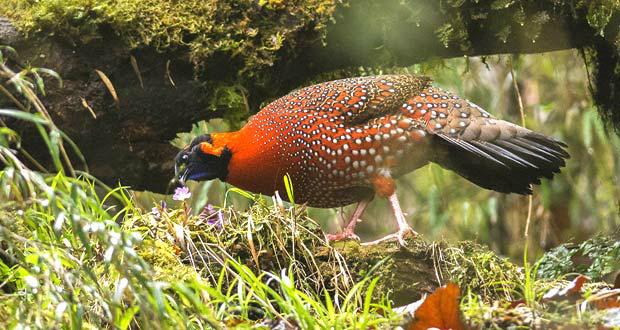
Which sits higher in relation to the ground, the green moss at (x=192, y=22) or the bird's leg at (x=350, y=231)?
the green moss at (x=192, y=22)

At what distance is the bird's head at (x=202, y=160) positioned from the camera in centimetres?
452

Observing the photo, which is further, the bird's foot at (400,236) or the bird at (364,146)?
the bird at (364,146)

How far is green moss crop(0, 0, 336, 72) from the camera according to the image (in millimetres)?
4340

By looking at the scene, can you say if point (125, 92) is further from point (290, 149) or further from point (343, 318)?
point (343, 318)

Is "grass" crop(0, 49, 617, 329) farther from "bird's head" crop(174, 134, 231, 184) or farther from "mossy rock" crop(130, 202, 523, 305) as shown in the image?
"bird's head" crop(174, 134, 231, 184)

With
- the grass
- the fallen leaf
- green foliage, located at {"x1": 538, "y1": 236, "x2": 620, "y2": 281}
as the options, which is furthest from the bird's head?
the fallen leaf

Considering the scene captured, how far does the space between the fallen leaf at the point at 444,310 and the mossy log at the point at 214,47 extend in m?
2.27

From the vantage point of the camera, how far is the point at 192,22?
14.9ft

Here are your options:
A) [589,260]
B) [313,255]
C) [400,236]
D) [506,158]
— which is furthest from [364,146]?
[589,260]

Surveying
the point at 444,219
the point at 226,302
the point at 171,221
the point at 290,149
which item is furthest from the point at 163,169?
the point at 444,219

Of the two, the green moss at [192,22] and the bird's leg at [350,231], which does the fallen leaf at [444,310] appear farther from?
the green moss at [192,22]

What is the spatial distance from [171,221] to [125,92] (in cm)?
106

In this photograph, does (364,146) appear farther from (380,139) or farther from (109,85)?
(109,85)

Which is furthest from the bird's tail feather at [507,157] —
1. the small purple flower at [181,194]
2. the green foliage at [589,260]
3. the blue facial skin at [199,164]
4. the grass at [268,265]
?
the small purple flower at [181,194]
